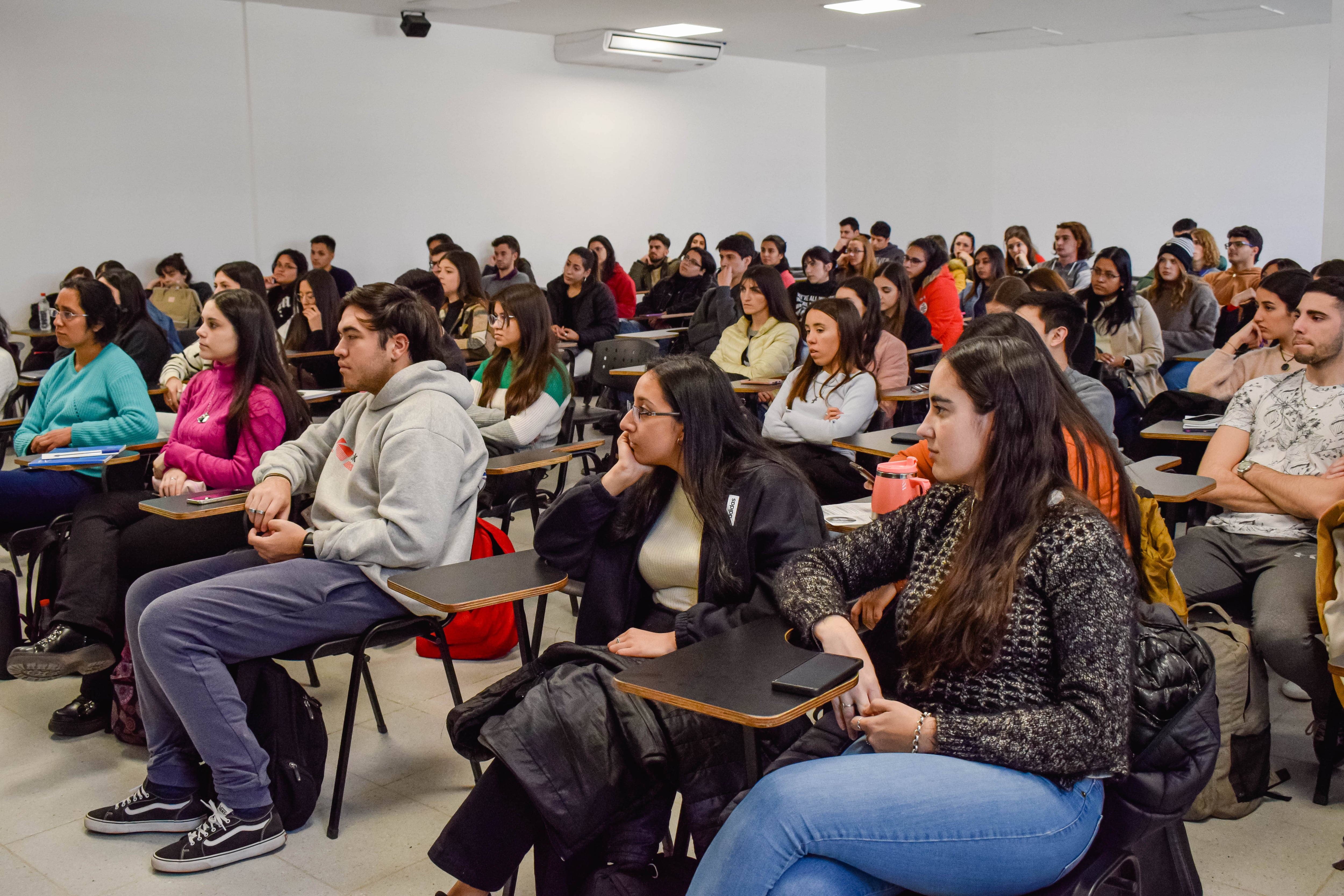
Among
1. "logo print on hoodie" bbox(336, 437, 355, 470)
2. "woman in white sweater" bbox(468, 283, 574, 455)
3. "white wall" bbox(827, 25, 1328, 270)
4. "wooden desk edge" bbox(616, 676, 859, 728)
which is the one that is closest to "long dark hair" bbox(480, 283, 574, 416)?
"woman in white sweater" bbox(468, 283, 574, 455)

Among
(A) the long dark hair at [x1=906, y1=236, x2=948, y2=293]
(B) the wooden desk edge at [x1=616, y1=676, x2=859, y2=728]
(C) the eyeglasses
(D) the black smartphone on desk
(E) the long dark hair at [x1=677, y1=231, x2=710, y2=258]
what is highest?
(E) the long dark hair at [x1=677, y1=231, x2=710, y2=258]

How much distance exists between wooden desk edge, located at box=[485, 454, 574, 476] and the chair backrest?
2043 millimetres

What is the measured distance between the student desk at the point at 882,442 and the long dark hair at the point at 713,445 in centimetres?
123

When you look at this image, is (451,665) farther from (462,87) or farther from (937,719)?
(462,87)

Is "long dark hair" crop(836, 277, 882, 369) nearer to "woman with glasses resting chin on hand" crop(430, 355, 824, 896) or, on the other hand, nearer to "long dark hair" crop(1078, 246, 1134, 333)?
"long dark hair" crop(1078, 246, 1134, 333)

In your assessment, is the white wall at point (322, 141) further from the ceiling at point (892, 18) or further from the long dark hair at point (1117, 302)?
the long dark hair at point (1117, 302)

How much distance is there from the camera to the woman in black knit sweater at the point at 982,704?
1.42 m

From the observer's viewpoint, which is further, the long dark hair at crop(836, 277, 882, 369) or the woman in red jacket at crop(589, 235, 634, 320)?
the woman in red jacket at crop(589, 235, 634, 320)

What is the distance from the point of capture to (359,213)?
9.33 metres

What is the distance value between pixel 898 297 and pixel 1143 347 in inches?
47.4

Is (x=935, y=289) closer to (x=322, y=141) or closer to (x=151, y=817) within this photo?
(x=322, y=141)

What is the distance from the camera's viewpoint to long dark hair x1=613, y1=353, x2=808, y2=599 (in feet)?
6.89

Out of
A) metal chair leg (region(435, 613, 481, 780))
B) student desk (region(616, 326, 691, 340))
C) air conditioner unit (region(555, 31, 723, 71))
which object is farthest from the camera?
air conditioner unit (region(555, 31, 723, 71))

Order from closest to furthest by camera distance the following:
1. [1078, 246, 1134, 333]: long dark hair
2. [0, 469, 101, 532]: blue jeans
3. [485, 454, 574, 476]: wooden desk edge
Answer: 1. [485, 454, 574, 476]: wooden desk edge
2. [0, 469, 101, 532]: blue jeans
3. [1078, 246, 1134, 333]: long dark hair
